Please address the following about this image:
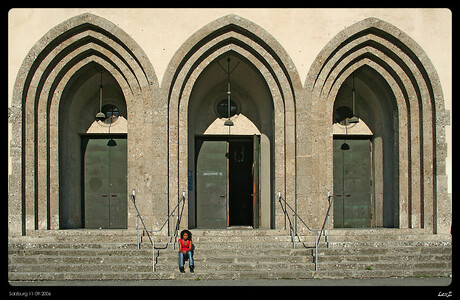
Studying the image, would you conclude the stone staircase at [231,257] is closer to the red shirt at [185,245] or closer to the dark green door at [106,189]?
the red shirt at [185,245]

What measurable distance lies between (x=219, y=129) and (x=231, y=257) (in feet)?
12.9

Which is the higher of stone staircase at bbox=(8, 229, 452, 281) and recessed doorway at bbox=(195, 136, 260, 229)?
recessed doorway at bbox=(195, 136, 260, 229)

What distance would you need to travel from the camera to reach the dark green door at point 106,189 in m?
12.3

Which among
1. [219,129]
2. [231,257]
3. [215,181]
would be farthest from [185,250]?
[219,129]

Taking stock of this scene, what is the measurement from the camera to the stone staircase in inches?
368

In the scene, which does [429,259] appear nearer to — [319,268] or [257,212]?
[319,268]

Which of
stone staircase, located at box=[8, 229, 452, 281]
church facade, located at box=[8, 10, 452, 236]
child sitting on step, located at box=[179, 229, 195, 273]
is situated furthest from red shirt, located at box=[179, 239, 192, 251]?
church facade, located at box=[8, 10, 452, 236]

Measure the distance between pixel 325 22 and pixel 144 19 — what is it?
423 centimetres

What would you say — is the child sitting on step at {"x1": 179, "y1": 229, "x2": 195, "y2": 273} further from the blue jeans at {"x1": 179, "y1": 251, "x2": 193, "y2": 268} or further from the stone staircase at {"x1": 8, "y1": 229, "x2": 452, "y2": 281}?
the stone staircase at {"x1": 8, "y1": 229, "x2": 452, "y2": 281}

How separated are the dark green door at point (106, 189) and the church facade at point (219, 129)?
0.03m

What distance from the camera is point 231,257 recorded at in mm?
9688

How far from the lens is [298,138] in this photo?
11039mm

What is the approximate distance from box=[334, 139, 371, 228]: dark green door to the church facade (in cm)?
3

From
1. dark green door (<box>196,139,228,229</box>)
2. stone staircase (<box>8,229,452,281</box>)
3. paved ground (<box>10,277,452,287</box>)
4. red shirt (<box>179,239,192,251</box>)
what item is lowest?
paved ground (<box>10,277,452,287</box>)
